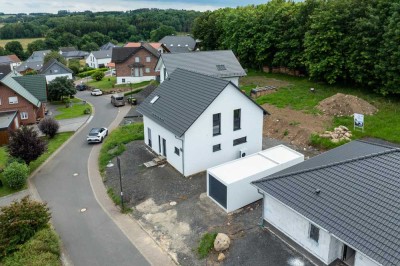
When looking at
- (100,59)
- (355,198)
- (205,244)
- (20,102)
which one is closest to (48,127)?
(20,102)

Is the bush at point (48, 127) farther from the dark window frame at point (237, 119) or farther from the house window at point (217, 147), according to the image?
the dark window frame at point (237, 119)

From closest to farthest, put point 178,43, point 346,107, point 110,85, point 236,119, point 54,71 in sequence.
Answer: point 236,119 → point 346,107 → point 110,85 → point 54,71 → point 178,43

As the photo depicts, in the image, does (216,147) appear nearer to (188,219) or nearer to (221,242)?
(188,219)

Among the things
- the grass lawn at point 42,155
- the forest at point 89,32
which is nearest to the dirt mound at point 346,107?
the grass lawn at point 42,155

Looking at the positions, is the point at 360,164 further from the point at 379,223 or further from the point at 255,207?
the point at 255,207

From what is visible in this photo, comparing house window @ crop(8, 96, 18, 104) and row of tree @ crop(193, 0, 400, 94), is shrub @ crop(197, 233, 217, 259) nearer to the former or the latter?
row of tree @ crop(193, 0, 400, 94)

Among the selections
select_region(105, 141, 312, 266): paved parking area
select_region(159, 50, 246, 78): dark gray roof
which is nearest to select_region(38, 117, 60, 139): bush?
select_region(105, 141, 312, 266): paved parking area
